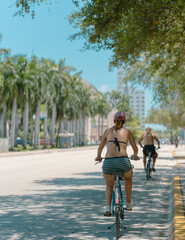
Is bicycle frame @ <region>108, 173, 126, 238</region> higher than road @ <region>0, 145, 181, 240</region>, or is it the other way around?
bicycle frame @ <region>108, 173, 126, 238</region>

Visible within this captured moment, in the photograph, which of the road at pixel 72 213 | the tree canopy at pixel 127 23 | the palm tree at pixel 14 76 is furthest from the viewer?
the palm tree at pixel 14 76

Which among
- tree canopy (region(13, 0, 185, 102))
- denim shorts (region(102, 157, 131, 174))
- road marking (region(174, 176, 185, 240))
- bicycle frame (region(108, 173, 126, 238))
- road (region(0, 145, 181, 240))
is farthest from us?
tree canopy (region(13, 0, 185, 102))

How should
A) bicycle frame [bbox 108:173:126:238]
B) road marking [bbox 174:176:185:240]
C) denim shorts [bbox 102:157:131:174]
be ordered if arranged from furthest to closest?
denim shorts [bbox 102:157:131:174] → bicycle frame [bbox 108:173:126:238] → road marking [bbox 174:176:185:240]

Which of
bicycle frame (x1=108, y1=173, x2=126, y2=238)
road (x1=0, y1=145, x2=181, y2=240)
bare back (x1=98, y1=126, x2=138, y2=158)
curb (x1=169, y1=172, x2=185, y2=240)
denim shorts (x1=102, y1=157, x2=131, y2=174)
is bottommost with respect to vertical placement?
road (x1=0, y1=145, x2=181, y2=240)

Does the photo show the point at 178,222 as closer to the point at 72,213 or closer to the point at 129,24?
the point at 72,213

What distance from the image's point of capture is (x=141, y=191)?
36.2 ft

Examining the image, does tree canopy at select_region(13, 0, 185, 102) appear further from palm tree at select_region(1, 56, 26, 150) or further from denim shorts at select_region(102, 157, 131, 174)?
palm tree at select_region(1, 56, 26, 150)

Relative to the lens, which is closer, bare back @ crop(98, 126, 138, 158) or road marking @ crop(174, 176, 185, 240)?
road marking @ crop(174, 176, 185, 240)

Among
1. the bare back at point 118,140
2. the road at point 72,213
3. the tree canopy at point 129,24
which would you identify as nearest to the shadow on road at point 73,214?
the road at point 72,213

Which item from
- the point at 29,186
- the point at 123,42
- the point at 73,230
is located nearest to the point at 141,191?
the point at 29,186

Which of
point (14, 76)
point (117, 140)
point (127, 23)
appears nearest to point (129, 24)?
point (127, 23)

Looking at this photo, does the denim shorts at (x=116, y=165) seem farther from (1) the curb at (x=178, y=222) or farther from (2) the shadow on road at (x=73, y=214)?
(1) the curb at (x=178, y=222)

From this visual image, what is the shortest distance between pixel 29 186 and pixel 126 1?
6253 mm

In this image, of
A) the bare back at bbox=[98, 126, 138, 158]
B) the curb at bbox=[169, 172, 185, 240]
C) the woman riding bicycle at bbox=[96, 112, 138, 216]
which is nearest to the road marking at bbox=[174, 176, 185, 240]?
the curb at bbox=[169, 172, 185, 240]
